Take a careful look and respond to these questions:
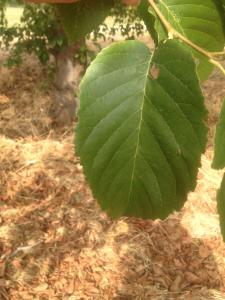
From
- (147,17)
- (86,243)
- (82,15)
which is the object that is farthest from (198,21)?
(86,243)

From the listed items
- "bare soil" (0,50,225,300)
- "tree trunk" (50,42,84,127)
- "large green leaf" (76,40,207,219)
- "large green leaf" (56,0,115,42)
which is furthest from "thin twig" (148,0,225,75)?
"tree trunk" (50,42,84,127)

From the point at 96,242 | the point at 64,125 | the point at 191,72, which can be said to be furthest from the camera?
the point at 64,125

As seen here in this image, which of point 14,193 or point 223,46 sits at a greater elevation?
point 223,46

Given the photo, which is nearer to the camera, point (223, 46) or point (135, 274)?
point (223, 46)

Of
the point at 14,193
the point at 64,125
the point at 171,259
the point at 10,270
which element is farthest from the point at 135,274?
the point at 64,125

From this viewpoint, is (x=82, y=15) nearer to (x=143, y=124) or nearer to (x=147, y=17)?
(x=147, y=17)

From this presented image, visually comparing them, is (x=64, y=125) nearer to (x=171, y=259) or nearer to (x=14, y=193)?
(x=14, y=193)
